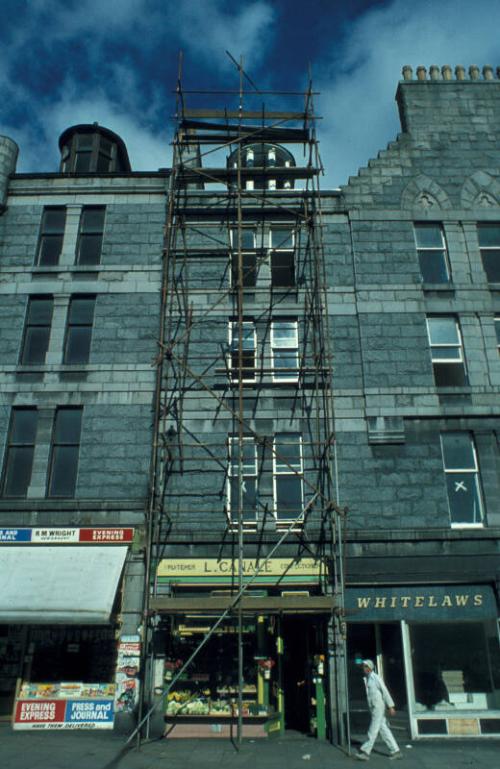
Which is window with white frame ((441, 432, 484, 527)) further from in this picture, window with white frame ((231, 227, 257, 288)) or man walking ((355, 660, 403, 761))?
window with white frame ((231, 227, 257, 288))

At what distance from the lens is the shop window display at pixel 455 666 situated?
45.1 ft

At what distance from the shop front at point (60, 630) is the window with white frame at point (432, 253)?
1117 cm

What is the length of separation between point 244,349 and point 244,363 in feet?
1.35

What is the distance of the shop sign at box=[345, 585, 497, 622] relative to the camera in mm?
13852

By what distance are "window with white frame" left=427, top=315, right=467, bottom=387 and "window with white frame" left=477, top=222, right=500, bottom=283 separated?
1959 millimetres

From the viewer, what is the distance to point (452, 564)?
14.4 metres

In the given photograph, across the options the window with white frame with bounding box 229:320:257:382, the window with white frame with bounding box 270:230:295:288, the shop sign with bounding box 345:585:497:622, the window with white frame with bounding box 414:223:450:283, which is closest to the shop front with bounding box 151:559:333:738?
the shop sign with bounding box 345:585:497:622

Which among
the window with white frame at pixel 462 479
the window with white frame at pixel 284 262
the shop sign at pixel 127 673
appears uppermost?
the window with white frame at pixel 284 262

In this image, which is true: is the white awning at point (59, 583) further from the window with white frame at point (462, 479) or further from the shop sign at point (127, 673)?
the window with white frame at point (462, 479)

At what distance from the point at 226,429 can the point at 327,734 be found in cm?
749

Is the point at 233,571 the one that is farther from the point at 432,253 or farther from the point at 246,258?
the point at 432,253

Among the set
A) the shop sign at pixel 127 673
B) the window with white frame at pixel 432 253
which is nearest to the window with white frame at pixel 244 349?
the window with white frame at pixel 432 253

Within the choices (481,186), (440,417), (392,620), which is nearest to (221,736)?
(392,620)

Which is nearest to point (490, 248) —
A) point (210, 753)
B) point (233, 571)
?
point (233, 571)
